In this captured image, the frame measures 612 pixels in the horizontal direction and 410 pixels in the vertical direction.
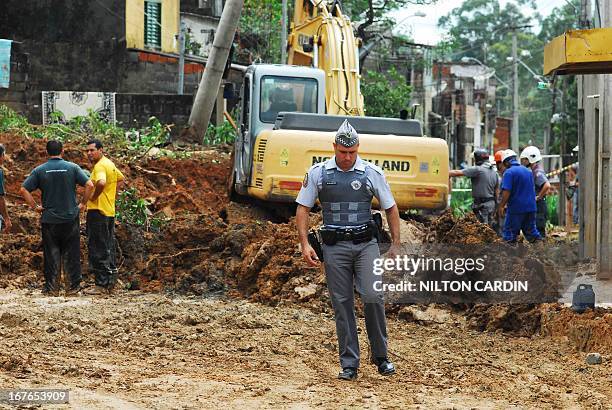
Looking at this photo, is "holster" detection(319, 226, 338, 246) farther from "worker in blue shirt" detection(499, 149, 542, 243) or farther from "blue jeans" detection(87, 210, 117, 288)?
"worker in blue shirt" detection(499, 149, 542, 243)

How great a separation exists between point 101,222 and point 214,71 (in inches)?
428

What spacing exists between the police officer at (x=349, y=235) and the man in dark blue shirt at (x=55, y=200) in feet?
18.7

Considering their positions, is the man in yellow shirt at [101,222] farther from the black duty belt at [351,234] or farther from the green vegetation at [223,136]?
the green vegetation at [223,136]

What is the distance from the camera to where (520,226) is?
17359 mm

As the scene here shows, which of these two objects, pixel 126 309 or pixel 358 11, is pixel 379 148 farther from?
pixel 358 11

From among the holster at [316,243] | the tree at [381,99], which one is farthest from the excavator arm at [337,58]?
the tree at [381,99]

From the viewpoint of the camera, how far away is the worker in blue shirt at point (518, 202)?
17.1 metres

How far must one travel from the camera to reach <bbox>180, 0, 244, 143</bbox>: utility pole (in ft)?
81.3

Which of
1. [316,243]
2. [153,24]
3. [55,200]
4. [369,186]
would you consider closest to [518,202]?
[55,200]

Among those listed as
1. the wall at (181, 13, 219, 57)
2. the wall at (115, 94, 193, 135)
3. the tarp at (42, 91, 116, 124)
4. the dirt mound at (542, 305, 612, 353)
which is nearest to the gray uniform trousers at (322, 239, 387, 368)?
the dirt mound at (542, 305, 612, 353)

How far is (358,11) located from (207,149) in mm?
24656

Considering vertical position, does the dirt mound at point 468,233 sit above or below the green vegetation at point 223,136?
below

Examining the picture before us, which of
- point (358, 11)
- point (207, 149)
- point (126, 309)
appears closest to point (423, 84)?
point (358, 11)

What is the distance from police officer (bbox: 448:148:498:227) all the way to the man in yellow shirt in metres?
6.69
